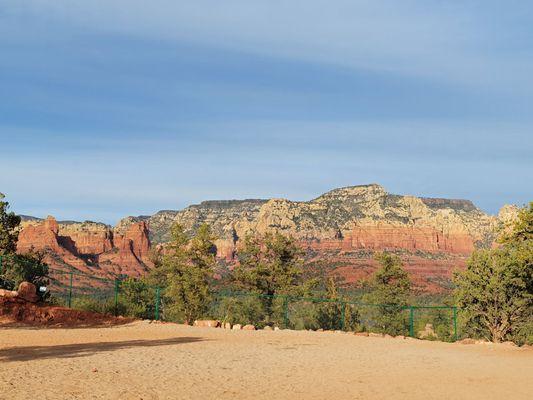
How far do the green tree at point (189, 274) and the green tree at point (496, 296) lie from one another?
22258 mm

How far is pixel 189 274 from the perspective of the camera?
57.8 metres

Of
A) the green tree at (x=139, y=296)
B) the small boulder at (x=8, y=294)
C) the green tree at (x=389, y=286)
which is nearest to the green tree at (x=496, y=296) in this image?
the green tree at (x=389, y=286)

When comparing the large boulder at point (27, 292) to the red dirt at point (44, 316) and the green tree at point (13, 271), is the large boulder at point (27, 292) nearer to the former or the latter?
the red dirt at point (44, 316)

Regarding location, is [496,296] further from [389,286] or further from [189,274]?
[189,274]

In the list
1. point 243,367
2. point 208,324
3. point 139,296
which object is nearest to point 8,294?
point 208,324

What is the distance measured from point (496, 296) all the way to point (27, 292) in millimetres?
31188

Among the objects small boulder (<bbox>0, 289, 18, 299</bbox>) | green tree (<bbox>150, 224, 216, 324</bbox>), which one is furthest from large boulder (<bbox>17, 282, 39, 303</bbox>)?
green tree (<bbox>150, 224, 216, 324</bbox>)

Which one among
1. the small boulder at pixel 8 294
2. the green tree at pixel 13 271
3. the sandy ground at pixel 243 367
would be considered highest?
the green tree at pixel 13 271

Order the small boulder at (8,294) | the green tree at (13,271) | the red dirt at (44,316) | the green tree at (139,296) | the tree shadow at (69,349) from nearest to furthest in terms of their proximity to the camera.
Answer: the tree shadow at (69,349) → the red dirt at (44,316) → the small boulder at (8,294) → the green tree at (13,271) → the green tree at (139,296)

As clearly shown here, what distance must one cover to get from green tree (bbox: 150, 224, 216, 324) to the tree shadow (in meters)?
23.1

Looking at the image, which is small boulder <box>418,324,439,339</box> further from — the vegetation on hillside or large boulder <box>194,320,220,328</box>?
the vegetation on hillside

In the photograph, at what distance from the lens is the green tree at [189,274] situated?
56.0 metres

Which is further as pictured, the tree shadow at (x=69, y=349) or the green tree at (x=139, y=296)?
the green tree at (x=139, y=296)

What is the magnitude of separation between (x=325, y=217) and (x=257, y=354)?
170927mm
